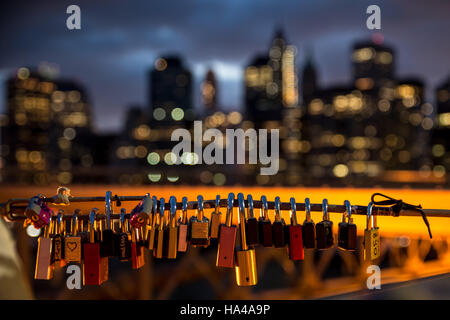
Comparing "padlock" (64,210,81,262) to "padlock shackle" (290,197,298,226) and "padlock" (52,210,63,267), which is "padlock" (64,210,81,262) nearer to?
"padlock" (52,210,63,267)

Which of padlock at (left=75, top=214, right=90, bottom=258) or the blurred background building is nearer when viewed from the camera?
padlock at (left=75, top=214, right=90, bottom=258)

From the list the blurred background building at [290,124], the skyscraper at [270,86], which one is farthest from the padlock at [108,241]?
the skyscraper at [270,86]

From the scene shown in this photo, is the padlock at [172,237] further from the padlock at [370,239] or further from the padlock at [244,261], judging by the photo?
the padlock at [370,239]

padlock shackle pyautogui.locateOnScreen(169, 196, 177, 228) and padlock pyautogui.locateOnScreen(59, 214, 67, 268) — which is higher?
padlock shackle pyautogui.locateOnScreen(169, 196, 177, 228)

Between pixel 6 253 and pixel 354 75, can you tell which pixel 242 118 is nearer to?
pixel 354 75

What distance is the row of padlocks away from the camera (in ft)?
5.46

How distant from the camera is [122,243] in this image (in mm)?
1718

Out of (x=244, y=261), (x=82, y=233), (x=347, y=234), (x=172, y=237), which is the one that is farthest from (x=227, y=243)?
(x=82, y=233)

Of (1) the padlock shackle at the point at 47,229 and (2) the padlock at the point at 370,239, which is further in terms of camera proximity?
(1) the padlock shackle at the point at 47,229

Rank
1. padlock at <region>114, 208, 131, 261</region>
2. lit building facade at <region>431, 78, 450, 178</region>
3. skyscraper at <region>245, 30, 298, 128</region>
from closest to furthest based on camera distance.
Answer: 1. padlock at <region>114, 208, 131, 261</region>
2. lit building facade at <region>431, 78, 450, 178</region>
3. skyscraper at <region>245, 30, 298, 128</region>

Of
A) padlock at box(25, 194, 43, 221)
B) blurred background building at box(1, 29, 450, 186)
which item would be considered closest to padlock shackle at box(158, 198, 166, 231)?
padlock at box(25, 194, 43, 221)

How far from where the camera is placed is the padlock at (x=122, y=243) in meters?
1.72

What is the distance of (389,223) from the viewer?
4.07 m

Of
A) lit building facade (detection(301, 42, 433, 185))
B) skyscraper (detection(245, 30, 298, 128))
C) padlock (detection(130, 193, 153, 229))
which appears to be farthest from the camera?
skyscraper (detection(245, 30, 298, 128))
